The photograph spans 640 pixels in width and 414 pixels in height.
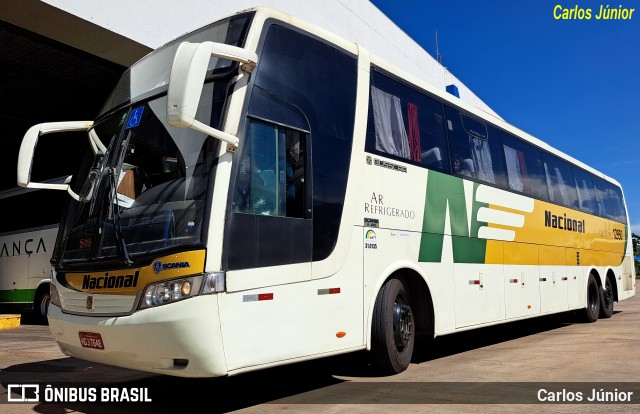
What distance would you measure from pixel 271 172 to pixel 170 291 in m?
1.37

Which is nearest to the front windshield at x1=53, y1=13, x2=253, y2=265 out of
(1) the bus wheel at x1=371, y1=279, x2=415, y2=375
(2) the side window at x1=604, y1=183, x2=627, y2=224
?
(1) the bus wheel at x1=371, y1=279, x2=415, y2=375

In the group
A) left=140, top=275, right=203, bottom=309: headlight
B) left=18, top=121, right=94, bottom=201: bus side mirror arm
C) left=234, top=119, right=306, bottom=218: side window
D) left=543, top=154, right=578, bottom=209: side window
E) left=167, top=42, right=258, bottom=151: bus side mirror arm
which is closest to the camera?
left=167, top=42, right=258, bottom=151: bus side mirror arm

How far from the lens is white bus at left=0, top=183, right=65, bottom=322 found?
14703mm

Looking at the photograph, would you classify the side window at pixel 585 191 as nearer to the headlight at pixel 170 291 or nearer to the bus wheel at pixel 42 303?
the headlight at pixel 170 291

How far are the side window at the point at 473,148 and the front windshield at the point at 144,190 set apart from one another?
4.31 metres

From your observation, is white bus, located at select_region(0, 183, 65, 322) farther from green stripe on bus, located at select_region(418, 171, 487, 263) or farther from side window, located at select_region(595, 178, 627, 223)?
side window, located at select_region(595, 178, 627, 223)

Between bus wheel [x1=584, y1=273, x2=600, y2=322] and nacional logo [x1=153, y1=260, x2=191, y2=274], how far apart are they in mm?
10957

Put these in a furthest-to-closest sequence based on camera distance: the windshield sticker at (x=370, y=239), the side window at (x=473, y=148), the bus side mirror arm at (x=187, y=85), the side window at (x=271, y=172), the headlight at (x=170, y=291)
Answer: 1. the side window at (x=473, y=148)
2. the windshield sticker at (x=370, y=239)
3. the side window at (x=271, y=172)
4. the headlight at (x=170, y=291)
5. the bus side mirror arm at (x=187, y=85)

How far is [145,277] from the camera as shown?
14.9 ft

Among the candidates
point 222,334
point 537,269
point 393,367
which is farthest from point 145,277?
point 537,269

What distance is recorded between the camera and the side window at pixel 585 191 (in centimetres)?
1318

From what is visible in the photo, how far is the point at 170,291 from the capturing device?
14.6 ft

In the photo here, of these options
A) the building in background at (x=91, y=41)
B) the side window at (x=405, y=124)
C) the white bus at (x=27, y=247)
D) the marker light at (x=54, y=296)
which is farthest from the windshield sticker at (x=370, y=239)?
the white bus at (x=27, y=247)

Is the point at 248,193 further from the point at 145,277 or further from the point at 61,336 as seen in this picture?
the point at 61,336
